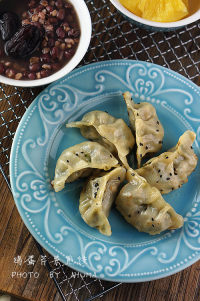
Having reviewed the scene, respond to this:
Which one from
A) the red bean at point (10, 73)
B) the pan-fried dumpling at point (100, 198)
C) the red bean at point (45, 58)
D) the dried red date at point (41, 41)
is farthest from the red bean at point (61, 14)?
the pan-fried dumpling at point (100, 198)

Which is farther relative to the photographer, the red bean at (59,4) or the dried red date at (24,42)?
the red bean at (59,4)

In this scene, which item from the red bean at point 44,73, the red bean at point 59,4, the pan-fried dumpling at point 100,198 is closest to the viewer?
the pan-fried dumpling at point 100,198

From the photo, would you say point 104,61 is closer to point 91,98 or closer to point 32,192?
point 91,98

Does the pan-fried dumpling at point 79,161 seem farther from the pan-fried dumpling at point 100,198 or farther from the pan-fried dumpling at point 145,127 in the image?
the pan-fried dumpling at point 145,127

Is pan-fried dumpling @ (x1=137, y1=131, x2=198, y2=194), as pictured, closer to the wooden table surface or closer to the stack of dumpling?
the stack of dumpling

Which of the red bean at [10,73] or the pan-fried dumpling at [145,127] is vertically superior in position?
the red bean at [10,73]

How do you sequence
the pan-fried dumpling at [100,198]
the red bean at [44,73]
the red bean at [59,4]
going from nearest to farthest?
1. the pan-fried dumpling at [100,198]
2. the red bean at [44,73]
3. the red bean at [59,4]

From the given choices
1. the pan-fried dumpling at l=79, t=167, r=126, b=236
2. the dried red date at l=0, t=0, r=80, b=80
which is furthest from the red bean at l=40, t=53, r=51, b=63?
the pan-fried dumpling at l=79, t=167, r=126, b=236
